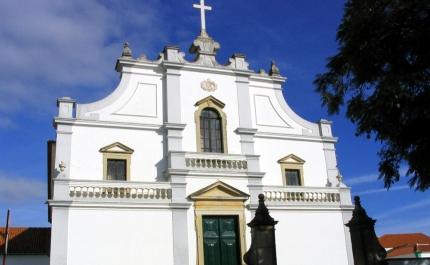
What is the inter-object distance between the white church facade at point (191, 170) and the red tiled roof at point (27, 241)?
1534 cm

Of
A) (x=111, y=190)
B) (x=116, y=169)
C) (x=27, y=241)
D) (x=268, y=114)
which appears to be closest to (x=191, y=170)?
(x=116, y=169)

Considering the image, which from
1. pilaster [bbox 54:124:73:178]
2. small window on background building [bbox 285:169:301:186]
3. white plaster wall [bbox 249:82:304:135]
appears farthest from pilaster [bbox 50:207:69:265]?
small window on background building [bbox 285:169:301:186]

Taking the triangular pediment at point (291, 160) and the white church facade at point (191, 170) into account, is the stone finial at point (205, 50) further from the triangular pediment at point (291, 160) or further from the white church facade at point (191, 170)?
the triangular pediment at point (291, 160)

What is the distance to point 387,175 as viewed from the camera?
37.8 ft

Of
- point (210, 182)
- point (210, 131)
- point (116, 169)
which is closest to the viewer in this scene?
point (116, 169)

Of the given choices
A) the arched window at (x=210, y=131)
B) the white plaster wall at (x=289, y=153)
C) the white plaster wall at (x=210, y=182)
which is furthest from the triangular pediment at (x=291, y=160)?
the arched window at (x=210, y=131)

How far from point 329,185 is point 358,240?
852 centimetres

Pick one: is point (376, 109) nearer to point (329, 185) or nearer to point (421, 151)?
point (421, 151)

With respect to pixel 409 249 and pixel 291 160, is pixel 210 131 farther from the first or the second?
pixel 409 249

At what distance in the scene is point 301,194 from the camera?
18.5 m

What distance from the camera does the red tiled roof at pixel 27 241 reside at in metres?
30.1

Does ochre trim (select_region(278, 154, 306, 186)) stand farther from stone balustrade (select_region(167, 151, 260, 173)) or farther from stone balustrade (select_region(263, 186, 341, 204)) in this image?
stone balustrade (select_region(167, 151, 260, 173))

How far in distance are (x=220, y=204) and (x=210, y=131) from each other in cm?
331

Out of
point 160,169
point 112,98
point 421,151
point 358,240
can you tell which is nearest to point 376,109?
point 421,151
